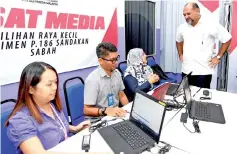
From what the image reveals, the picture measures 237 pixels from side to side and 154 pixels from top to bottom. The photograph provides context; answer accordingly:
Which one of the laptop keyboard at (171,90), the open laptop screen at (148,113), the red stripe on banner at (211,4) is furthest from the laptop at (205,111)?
the red stripe on banner at (211,4)

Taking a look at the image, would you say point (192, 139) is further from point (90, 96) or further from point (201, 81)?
point (201, 81)

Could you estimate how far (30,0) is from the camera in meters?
2.03

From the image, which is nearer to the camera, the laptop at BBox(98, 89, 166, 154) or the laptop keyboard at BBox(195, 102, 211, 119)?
the laptop at BBox(98, 89, 166, 154)

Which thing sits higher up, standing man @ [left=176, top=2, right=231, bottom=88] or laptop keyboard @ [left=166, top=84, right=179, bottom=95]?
standing man @ [left=176, top=2, right=231, bottom=88]

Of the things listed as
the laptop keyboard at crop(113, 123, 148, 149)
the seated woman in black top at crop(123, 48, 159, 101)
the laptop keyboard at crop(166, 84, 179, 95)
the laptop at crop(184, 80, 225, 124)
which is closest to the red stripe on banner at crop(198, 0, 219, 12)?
the seated woman in black top at crop(123, 48, 159, 101)

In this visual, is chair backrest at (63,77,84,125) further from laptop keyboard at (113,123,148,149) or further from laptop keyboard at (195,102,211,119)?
laptop keyboard at (195,102,211,119)

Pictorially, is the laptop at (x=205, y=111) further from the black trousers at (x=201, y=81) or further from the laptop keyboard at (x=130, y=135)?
the black trousers at (x=201, y=81)

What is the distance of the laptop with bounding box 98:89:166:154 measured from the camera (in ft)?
3.84

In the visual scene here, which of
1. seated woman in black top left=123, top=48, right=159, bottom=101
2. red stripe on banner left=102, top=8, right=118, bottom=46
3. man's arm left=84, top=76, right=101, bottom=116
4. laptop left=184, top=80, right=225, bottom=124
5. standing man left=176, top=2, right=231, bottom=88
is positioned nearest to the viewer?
laptop left=184, top=80, right=225, bottom=124

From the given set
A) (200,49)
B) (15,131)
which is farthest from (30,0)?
(200,49)

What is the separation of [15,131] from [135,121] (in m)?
0.70

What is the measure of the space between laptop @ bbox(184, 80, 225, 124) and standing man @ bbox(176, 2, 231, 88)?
95 cm

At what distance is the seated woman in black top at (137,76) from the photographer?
2.42 m

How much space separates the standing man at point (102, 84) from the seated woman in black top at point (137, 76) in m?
0.38
